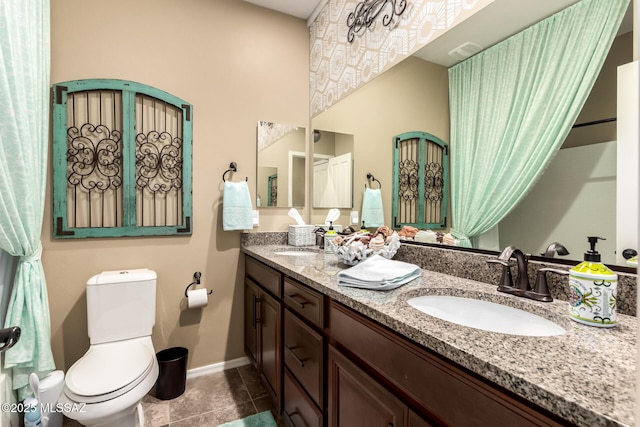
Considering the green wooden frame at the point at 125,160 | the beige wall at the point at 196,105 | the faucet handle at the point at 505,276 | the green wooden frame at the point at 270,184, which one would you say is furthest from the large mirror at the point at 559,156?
the green wooden frame at the point at 125,160

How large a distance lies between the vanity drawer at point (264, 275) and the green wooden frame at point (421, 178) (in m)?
0.73

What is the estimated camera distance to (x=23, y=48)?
138 cm

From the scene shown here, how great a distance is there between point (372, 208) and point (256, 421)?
1.40 m

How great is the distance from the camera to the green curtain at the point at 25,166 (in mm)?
1295

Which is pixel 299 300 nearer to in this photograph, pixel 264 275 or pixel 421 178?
pixel 264 275

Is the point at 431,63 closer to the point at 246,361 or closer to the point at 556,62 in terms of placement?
the point at 556,62

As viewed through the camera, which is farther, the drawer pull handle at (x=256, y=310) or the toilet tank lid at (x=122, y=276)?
the drawer pull handle at (x=256, y=310)

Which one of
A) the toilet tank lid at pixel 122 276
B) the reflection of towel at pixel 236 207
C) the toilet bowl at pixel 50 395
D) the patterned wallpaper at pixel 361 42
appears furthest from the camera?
the reflection of towel at pixel 236 207

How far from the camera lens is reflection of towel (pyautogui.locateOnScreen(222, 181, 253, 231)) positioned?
2098 millimetres

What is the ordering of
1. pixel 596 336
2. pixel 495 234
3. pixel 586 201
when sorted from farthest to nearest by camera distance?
pixel 495 234, pixel 586 201, pixel 596 336

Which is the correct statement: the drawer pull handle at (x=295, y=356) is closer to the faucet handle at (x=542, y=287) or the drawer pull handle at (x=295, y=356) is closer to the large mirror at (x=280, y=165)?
the faucet handle at (x=542, y=287)

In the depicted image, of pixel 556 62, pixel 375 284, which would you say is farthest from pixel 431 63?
pixel 375 284

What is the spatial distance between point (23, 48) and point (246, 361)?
227 cm

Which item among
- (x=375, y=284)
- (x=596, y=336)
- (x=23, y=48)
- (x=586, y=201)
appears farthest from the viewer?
(x=23, y=48)
